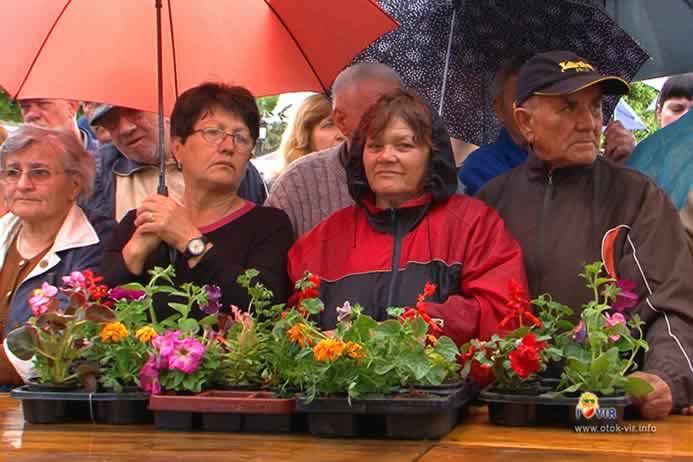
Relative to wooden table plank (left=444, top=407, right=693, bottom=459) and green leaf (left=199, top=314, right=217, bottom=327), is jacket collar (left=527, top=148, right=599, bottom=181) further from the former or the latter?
green leaf (left=199, top=314, right=217, bottom=327)

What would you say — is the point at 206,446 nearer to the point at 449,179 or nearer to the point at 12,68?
the point at 449,179

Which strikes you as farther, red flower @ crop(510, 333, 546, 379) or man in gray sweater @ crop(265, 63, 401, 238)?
man in gray sweater @ crop(265, 63, 401, 238)

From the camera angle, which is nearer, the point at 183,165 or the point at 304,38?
the point at 183,165

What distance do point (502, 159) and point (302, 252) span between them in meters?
1.39

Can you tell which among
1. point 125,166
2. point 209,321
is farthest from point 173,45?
point 209,321

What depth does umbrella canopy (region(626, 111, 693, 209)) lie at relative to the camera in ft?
15.0

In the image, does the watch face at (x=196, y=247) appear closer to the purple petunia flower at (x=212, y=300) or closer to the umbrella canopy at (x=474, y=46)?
the purple petunia flower at (x=212, y=300)

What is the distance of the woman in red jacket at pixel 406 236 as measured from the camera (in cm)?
378

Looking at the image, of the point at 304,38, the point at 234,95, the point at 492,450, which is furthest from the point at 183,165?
the point at 492,450

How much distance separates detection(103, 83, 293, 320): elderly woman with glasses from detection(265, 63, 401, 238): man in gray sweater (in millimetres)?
446

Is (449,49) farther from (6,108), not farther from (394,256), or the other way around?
(6,108)

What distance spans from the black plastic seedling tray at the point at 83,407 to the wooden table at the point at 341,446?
7 centimetres

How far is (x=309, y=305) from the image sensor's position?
3221mm

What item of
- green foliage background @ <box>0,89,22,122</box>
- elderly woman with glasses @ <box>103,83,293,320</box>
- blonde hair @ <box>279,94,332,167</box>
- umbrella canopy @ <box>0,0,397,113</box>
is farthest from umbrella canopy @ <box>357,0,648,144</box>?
green foliage background @ <box>0,89,22,122</box>
